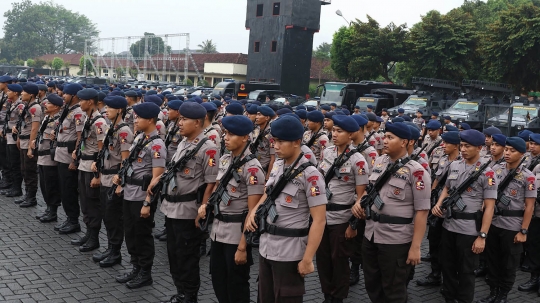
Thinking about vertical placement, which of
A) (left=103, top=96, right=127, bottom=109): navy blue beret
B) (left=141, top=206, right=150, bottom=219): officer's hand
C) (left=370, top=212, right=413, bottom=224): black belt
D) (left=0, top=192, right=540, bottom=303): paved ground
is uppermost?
(left=103, top=96, right=127, bottom=109): navy blue beret

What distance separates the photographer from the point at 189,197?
504cm

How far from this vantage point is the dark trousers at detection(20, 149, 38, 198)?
874cm

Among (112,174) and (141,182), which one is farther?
(112,174)

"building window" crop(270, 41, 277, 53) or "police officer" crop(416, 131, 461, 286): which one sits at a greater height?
"building window" crop(270, 41, 277, 53)

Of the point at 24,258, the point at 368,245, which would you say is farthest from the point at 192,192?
the point at 24,258

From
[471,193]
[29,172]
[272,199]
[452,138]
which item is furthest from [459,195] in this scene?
[29,172]

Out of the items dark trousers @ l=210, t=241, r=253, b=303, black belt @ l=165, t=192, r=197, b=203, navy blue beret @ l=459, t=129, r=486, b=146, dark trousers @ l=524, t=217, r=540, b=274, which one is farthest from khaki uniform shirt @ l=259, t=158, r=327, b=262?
dark trousers @ l=524, t=217, r=540, b=274

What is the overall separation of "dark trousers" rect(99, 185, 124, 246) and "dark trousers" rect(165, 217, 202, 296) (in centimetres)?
138

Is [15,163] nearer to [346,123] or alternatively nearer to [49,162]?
[49,162]

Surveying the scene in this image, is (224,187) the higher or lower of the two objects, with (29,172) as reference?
higher

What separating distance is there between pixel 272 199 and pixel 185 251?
1479mm

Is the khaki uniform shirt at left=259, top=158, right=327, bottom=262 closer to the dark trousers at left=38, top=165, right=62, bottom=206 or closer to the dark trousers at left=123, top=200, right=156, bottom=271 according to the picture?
the dark trousers at left=123, top=200, right=156, bottom=271

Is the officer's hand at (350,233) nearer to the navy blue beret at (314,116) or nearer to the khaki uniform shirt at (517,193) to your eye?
the khaki uniform shirt at (517,193)

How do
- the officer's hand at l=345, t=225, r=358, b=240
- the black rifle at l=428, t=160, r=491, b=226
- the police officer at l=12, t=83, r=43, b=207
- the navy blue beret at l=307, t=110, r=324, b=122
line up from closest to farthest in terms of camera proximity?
the officer's hand at l=345, t=225, r=358, b=240 < the black rifle at l=428, t=160, r=491, b=226 < the navy blue beret at l=307, t=110, r=324, b=122 < the police officer at l=12, t=83, r=43, b=207
